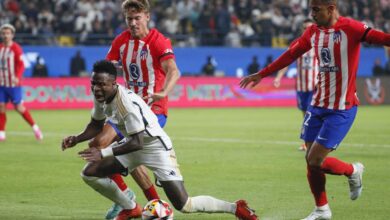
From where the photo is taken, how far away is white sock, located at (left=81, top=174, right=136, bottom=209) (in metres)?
8.43

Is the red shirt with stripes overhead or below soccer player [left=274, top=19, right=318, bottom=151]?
overhead

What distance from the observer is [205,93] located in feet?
103

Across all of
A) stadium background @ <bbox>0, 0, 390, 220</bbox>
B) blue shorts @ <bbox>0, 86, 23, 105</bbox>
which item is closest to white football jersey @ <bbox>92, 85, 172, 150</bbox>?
stadium background @ <bbox>0, 0, 390, 220</bbox>

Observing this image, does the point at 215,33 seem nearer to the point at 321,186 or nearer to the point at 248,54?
the point at 248,54

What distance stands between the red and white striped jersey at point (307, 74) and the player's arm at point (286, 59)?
7735 mm

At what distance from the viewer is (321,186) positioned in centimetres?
915

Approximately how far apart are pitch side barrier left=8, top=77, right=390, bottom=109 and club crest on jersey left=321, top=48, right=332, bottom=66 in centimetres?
1948

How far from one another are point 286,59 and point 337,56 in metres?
0.64

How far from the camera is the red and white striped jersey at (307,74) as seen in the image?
17359 millimetres

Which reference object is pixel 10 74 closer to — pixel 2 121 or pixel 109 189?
pixel 2 121

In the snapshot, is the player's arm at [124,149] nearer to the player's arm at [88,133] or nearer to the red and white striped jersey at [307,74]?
the player's arm at [88,133]

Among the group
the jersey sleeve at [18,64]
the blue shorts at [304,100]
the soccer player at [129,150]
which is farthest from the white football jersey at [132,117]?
the jersey sleeve at [18,64]

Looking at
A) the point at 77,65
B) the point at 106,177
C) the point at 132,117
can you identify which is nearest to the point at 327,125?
the point at 132,117

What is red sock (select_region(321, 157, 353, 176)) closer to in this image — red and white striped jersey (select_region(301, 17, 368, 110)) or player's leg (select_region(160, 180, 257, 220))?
red and white striped jersey (select_region(301, 17, 368, 110))
